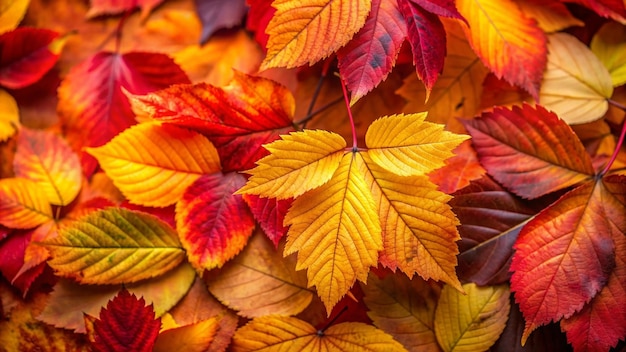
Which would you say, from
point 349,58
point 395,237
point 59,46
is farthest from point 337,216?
point 59,46

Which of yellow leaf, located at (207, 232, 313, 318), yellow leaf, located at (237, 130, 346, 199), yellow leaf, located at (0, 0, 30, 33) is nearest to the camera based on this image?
yellow leaf, located at (237, 130, 346, 199)

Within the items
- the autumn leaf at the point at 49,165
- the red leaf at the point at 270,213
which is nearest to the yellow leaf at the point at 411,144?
the red leaf at the point at 270,213

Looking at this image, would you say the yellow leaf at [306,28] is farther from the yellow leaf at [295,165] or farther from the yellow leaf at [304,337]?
the yellow leaf at [304,337]

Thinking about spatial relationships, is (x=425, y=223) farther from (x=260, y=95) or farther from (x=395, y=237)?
(x=260, y=95)

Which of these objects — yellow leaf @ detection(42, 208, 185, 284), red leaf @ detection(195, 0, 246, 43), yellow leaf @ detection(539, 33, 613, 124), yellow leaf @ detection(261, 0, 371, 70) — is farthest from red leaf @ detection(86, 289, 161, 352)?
yellow leaf @ detection(539, 33, 613, 124)

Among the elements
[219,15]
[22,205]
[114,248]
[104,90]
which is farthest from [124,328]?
[219,15]

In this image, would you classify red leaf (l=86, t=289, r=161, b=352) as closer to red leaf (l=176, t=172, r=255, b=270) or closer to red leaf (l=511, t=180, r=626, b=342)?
red leaf (l=176, t=172, r=255, b=270)
